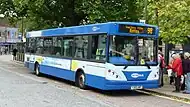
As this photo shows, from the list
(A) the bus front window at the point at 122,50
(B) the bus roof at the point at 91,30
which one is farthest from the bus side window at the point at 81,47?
(A) the bus front window at the point at 122,50

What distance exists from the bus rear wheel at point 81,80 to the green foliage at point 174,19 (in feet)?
14.1

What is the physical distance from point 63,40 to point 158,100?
268 inches

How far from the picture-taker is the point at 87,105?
475 inches

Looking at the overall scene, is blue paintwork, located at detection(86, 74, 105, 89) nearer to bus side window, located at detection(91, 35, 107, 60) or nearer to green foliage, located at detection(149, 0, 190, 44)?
bus side window, located at detection(91, 35, 107, 60)

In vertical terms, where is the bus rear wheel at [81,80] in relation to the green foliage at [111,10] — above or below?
below

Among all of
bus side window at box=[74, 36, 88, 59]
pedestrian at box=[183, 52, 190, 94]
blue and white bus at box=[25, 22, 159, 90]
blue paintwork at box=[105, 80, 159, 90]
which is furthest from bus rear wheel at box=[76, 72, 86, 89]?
pedestrian at box=[183, 52, 190, 94]

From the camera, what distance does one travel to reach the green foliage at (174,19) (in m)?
17.1

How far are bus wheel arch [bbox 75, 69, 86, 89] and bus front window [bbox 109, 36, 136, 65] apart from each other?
2297 millimetres

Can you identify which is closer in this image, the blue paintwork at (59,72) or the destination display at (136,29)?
the destination display at (136,29)

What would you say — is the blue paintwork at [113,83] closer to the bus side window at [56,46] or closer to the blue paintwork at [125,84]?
the blue paintwork at [125,84]

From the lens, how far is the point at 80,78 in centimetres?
1712

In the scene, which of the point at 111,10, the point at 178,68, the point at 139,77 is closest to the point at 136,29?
the point at 139,77

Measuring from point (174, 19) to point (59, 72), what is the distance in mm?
5854

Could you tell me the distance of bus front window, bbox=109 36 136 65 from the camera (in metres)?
14.7
